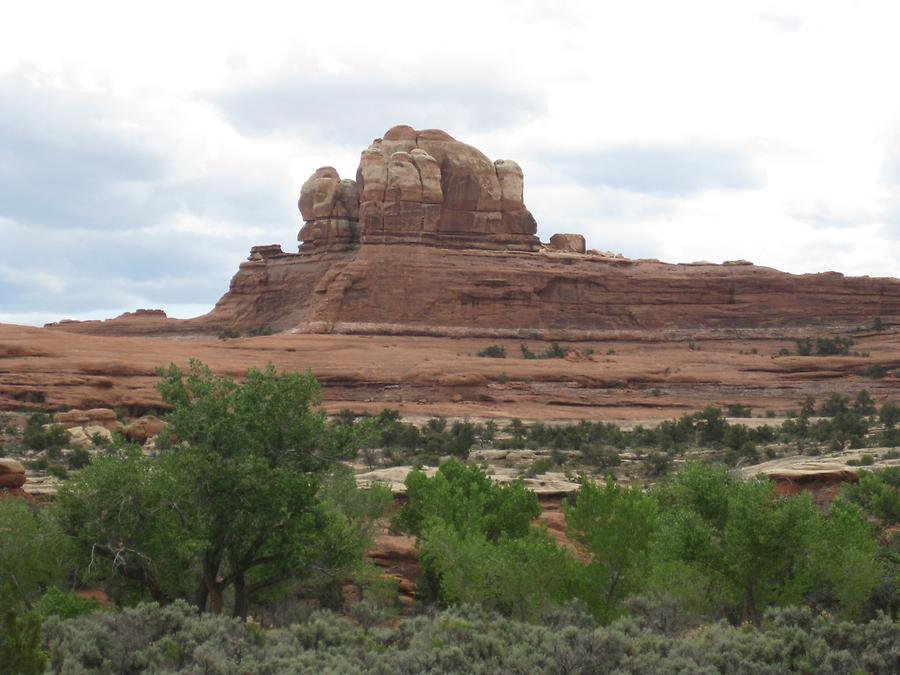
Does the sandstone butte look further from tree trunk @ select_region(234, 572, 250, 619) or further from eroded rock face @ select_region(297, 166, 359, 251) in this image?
tree trunk @ select_region(234, 572, 250, 619)

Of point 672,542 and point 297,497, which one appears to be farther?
point 672,542

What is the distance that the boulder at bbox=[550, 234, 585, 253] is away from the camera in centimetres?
9081

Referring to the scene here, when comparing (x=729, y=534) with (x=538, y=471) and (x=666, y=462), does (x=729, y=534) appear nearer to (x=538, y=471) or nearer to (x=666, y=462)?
(x=538, y=471)

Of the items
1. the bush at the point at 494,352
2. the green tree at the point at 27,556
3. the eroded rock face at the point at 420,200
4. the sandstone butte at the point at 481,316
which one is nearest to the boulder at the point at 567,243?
the sandstone butte at the point at 481,316

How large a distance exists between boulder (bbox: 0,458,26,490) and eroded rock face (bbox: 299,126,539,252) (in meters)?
54.9

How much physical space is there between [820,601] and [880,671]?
507cm

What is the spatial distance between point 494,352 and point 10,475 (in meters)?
49.2

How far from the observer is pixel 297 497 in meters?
18.8

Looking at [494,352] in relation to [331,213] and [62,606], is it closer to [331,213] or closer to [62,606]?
[331,213]

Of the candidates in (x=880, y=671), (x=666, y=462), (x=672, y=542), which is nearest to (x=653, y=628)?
(x=672, y=542)

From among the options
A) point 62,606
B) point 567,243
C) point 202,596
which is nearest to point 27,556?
point 62,606

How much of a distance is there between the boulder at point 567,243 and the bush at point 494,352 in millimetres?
15938

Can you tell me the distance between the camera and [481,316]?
265 ft

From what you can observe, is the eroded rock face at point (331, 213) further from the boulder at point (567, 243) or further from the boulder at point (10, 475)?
the boulder at point (10, 475)
